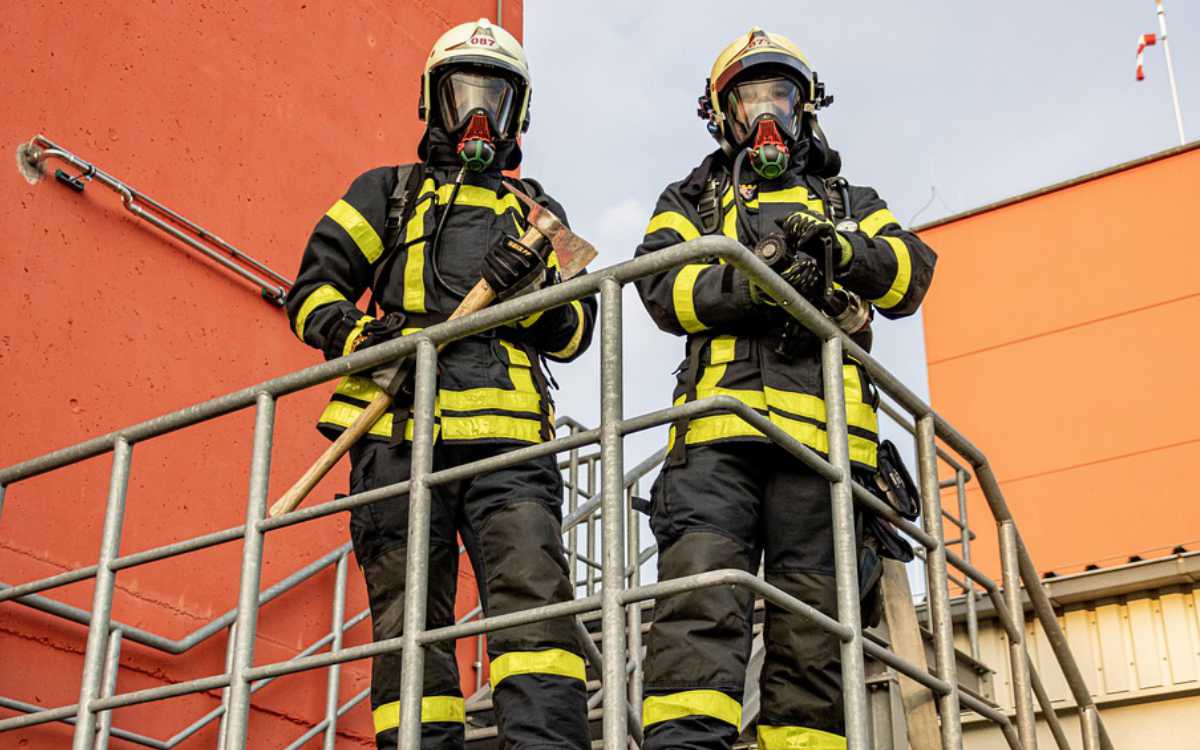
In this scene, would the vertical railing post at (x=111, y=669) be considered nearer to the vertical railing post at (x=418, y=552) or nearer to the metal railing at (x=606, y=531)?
the metal railing at (x=606, y=531)

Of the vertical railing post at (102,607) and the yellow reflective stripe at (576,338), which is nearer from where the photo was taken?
the vertical railing post at (102,607)

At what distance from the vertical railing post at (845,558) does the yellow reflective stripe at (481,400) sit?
1037 mm

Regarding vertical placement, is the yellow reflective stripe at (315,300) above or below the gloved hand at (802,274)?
above

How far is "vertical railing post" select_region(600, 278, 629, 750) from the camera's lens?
3.55 metres

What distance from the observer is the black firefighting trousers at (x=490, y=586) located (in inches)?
170

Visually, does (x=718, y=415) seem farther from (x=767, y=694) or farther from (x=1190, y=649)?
(x=1190, y=649)

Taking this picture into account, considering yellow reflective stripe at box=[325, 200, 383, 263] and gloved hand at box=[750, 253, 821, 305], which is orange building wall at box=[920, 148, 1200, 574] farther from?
yellow reflective stripe at box=[325, 200, 383, 263]

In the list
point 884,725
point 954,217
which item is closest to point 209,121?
point 884,725

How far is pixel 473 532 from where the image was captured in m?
4.68

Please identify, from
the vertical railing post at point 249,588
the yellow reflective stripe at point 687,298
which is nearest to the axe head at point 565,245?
the yellow reflective stripe at point 687,298

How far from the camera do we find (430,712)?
4461 mm

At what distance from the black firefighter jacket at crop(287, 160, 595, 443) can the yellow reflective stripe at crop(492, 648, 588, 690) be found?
26.5 inches

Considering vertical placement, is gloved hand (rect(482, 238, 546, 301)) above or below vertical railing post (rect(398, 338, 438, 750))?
above

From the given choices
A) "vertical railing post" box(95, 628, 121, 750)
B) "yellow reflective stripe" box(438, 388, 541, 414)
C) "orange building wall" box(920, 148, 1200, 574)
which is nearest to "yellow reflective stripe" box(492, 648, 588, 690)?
"yellow reflective stripe" box(438, 388, 541, 414)
